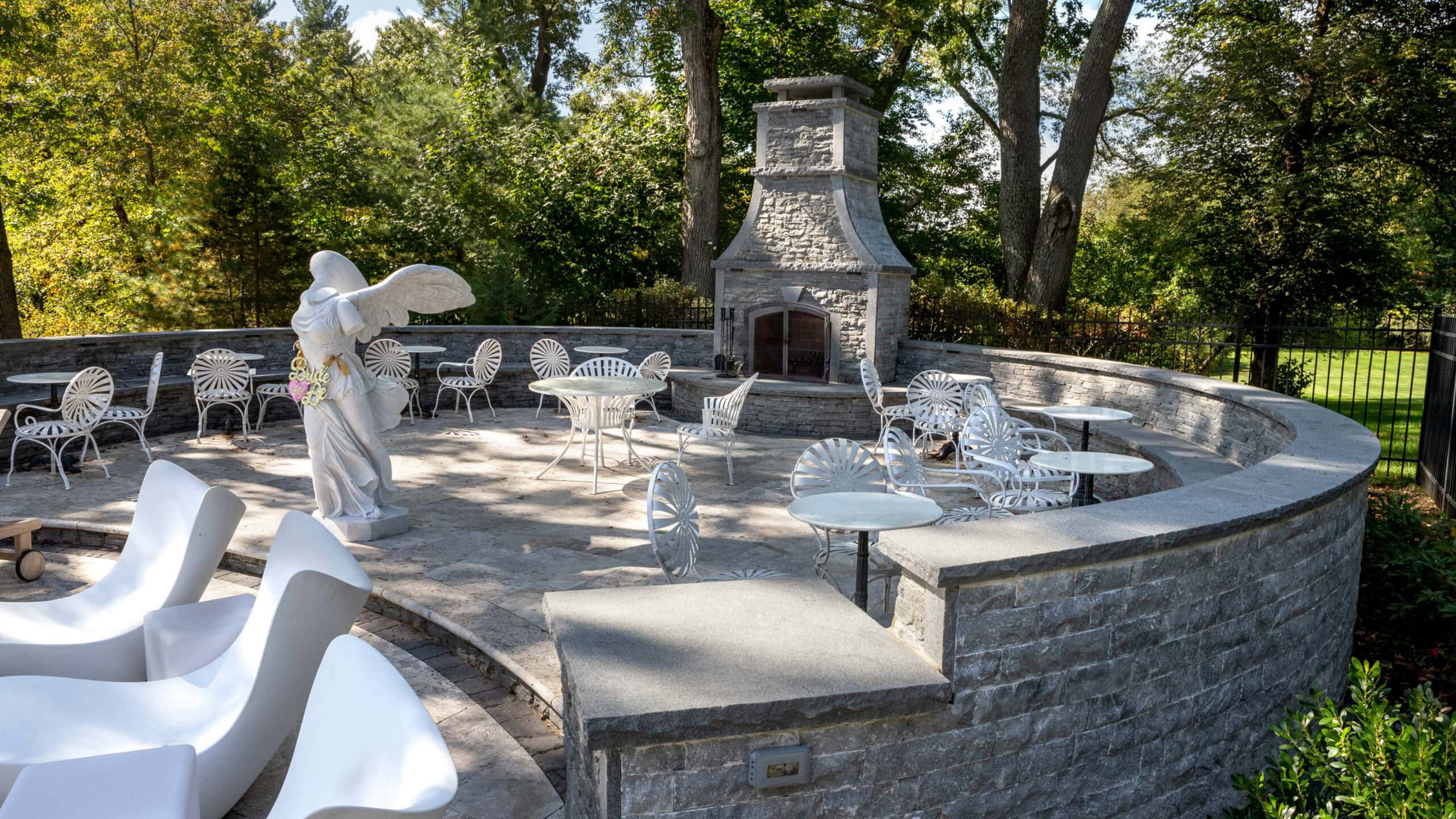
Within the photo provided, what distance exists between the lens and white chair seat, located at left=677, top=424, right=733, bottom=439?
8102 millimetres

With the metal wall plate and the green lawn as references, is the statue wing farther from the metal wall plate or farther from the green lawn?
the green lawn

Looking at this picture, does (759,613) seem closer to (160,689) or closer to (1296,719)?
(1296,719)

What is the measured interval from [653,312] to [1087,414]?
25.3 ft

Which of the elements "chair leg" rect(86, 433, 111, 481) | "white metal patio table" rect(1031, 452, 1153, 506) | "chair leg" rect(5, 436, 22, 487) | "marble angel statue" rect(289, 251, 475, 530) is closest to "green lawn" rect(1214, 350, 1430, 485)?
"white metal patio table" rect(1031, 452, 1153, 506)

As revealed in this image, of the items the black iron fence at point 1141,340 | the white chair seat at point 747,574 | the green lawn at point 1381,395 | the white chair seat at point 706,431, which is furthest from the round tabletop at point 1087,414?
the white chair seat at point 747,574

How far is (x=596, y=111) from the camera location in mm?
20703

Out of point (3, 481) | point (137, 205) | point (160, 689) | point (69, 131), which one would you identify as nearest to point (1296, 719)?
point (160, 689)

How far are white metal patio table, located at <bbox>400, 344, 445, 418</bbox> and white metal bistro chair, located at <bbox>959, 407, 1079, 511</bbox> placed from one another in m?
7.07

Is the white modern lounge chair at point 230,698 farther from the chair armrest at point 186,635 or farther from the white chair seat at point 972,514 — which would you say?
the white chair seat at point 972,514

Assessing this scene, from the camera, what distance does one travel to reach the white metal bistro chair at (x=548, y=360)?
11.0m

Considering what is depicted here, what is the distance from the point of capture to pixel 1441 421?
24.2 ft

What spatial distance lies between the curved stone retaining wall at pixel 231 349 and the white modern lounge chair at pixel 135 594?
5.96 metres

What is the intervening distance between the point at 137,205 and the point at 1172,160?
61.6ft

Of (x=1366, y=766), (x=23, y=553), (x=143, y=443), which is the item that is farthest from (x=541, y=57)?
(x=1366, y=766)
